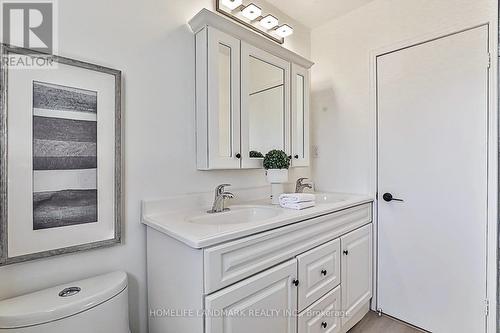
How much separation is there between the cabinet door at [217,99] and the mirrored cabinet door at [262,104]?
62mm

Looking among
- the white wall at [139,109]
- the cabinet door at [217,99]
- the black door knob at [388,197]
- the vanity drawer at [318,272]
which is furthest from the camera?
the black door knob at [388,197]

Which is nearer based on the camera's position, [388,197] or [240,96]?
[240,96]

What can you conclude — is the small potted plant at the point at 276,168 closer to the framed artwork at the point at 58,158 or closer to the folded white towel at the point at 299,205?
the folded white towel at the point at 299,205

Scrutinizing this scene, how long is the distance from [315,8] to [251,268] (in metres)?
2.07

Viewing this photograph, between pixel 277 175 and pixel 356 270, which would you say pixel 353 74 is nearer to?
pixel 277 175

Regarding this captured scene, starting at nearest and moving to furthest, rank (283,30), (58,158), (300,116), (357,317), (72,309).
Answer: (72,309) < (58,158) < (357,317) < (283,30) < (300,116)

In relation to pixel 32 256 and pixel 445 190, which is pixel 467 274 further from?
pixel 32 256

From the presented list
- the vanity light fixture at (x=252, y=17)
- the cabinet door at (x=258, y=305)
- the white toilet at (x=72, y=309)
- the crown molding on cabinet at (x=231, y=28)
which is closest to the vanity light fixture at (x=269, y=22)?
the vanity light fixture at (x=252, y=17)

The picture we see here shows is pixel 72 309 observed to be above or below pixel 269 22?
below

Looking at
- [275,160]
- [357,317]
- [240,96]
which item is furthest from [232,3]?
[357,317]

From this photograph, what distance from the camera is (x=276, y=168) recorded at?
1.74 metres

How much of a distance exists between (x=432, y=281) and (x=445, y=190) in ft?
2.10

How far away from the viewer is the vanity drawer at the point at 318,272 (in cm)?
135

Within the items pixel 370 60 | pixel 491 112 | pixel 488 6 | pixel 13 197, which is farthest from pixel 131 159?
pixel 488 6
